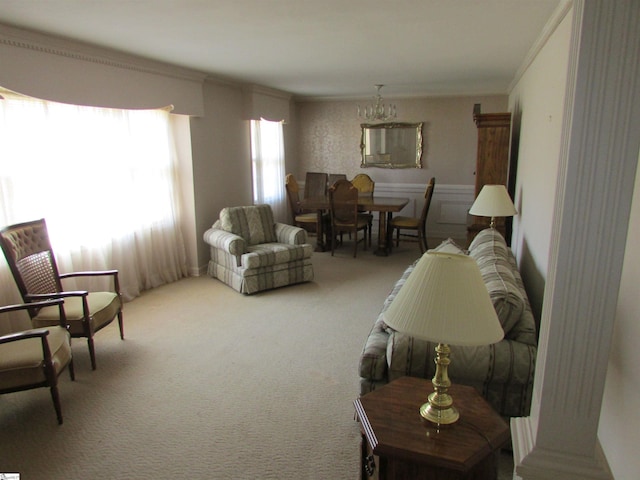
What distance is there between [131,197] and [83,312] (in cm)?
175

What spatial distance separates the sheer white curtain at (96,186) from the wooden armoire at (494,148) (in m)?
3.36

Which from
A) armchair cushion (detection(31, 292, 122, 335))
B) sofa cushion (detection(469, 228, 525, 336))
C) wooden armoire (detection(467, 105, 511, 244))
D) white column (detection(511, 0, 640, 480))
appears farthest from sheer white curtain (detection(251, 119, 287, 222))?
white column (detection(511, 0, 640, 480))

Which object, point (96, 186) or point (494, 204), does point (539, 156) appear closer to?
point (494, 204)

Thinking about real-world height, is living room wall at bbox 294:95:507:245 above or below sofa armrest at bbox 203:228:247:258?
above

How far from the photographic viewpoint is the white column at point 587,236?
3.38 ft

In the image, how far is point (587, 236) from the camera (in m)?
1.09

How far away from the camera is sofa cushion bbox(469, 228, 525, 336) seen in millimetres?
2010

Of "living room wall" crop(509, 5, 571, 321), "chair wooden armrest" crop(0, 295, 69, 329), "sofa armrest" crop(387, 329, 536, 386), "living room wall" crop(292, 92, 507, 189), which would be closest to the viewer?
"sofa armrest" crop(387, 329, 536, 386)

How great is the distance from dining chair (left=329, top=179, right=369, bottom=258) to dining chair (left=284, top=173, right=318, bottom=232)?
0.50 metres

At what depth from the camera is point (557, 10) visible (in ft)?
8.25

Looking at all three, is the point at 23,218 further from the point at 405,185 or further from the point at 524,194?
the point at 405,185

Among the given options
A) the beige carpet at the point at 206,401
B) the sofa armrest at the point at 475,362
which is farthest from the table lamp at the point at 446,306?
the beige carpet at the point at 206,401

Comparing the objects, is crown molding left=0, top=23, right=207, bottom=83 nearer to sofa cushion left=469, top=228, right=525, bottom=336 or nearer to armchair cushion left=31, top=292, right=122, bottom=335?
armchair cushion left=31, top=292, right=122, bottom=335

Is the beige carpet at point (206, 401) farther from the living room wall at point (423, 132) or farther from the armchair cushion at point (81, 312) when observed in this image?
the living room wall at point (423, 132)
